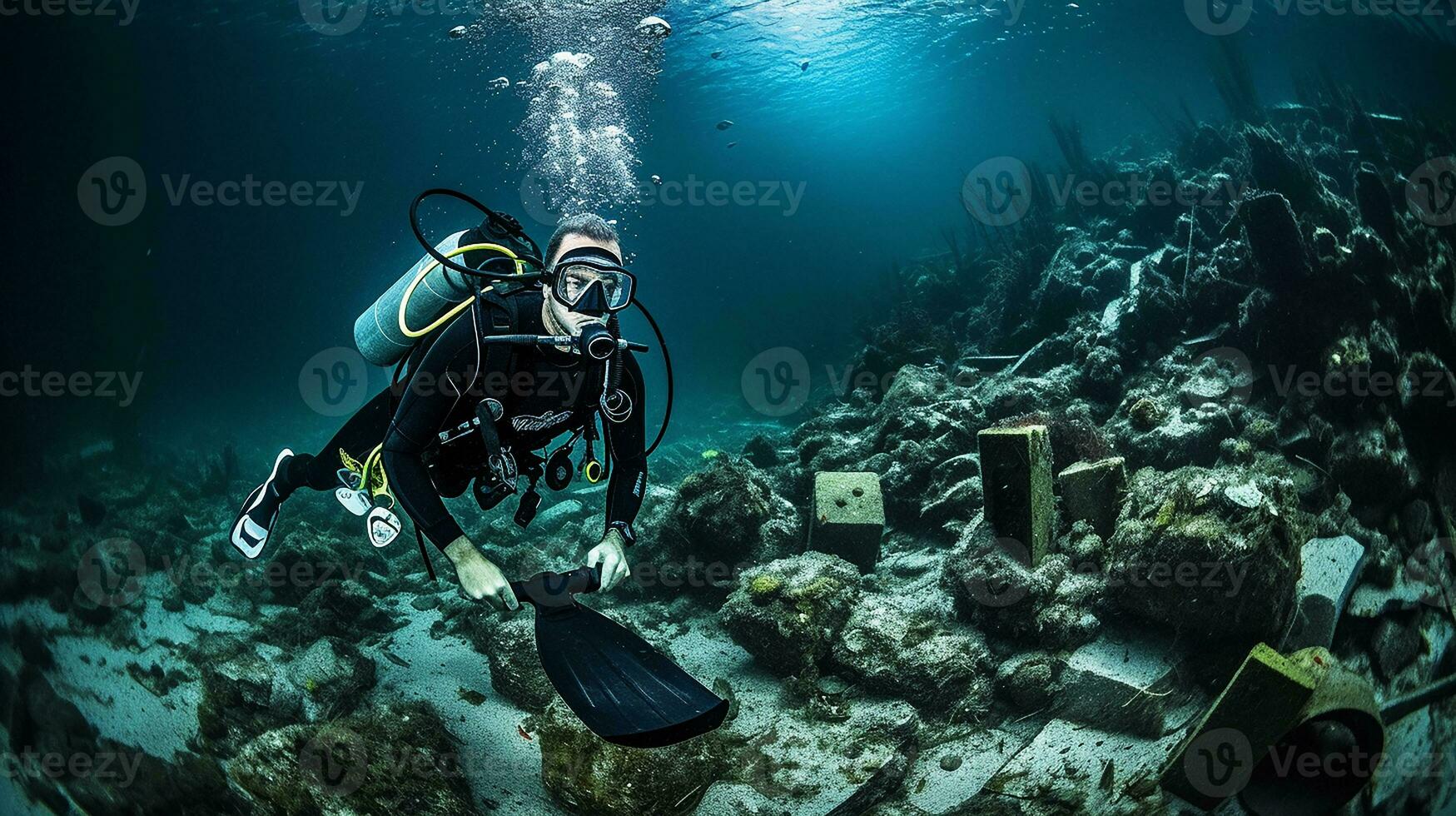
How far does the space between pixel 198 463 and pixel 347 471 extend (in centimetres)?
1653

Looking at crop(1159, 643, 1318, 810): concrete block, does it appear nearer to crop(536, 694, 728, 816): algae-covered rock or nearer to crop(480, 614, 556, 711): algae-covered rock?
crop(536, 694, 728, 816): algae-covered rock

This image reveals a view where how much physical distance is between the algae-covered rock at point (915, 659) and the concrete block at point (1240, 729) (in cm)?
86

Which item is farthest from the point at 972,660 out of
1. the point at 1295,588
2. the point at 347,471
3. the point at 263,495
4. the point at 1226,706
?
the point at 263,495

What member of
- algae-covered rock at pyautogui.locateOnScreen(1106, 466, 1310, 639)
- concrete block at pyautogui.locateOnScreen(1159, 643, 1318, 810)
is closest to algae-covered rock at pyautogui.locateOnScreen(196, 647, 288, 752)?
concrete block at pyautogui.locateOnScreen(1159, 643, 1318, 810)

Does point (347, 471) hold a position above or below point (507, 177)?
below

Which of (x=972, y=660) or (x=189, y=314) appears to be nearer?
(x=972, y=660)

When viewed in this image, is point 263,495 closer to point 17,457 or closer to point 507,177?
point 17,457

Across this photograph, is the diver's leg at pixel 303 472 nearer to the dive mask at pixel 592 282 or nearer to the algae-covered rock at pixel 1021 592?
the dive mask at pixel 592 282

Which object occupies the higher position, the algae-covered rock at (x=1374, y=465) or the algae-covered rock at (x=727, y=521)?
the algae-covered rock at (x=1374, y=465)

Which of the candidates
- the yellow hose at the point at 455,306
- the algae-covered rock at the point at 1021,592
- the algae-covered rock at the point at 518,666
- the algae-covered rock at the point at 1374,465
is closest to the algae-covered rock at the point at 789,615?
the algae-covered rock at the point at 1021,592

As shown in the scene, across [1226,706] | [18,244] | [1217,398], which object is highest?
[18,244]

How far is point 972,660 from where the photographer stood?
3143mm

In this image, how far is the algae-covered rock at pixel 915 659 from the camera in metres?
3.06

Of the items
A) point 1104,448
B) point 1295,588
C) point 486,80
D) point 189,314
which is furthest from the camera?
Answer: point 189,314
